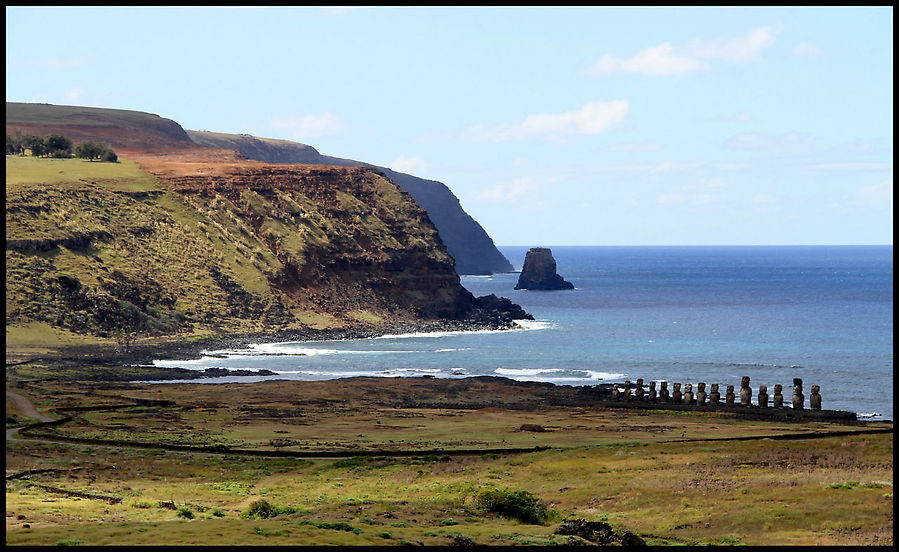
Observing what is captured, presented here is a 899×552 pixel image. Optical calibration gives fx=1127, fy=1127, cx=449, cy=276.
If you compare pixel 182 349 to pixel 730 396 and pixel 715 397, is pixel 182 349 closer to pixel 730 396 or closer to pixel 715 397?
pixel 715 397

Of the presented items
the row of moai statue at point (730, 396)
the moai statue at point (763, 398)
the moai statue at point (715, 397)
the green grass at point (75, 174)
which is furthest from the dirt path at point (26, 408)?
the green grass at point (75, 174)

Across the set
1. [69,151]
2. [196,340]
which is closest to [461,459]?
[196,340]

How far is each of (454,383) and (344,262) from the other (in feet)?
233

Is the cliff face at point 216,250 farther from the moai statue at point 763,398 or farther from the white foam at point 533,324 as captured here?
the moai statue at point 763,398

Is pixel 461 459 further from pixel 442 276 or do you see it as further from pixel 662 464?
pixel 442 276

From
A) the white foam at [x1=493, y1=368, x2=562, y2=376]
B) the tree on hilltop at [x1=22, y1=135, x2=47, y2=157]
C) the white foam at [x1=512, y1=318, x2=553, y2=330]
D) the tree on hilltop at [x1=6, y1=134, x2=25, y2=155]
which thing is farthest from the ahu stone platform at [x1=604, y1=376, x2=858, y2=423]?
the tree on hilltop at [x1=6, y1=134, x2=25, y2=155]

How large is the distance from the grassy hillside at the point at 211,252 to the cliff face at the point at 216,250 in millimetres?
218

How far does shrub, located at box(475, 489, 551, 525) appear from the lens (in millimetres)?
37906

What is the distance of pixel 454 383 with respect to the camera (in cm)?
9425

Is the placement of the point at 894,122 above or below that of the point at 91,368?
above

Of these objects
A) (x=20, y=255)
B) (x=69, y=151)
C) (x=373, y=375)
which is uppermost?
(x=69, y=151)

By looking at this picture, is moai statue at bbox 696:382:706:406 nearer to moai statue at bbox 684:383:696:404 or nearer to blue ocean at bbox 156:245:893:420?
moai statue at bbox 684:383:696:404

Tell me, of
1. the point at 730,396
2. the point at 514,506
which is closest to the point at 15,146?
the point at 730,396

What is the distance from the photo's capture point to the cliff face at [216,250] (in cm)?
12875
